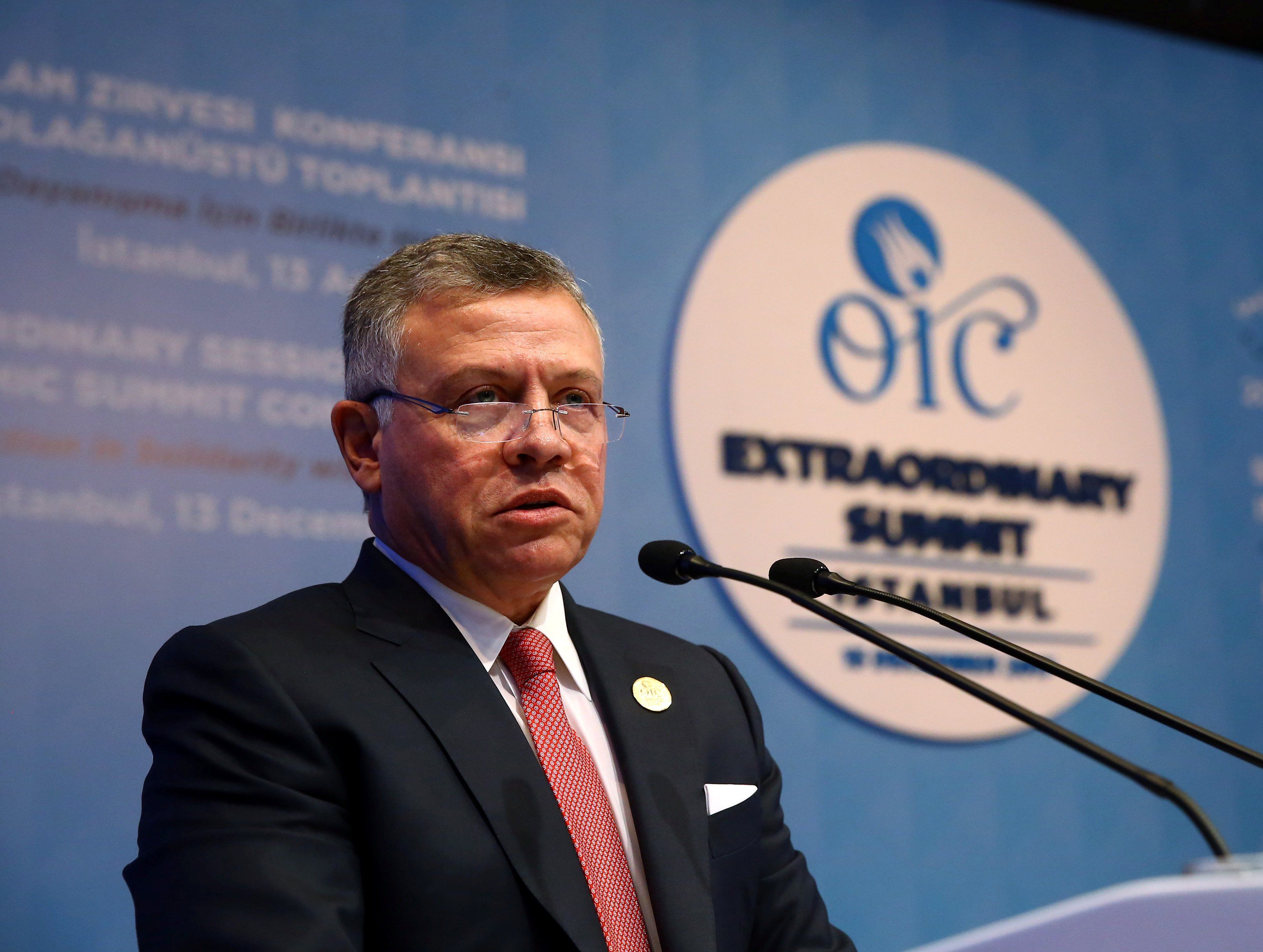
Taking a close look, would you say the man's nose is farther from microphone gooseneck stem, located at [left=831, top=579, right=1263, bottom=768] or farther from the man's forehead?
microphone gooseneck stem, located at [left=831, top=579, right=1263, bottom=768]

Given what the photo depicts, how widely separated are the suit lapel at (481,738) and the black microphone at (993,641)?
1.34 ft

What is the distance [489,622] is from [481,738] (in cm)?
22

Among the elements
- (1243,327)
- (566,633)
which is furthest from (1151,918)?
(1243,327)

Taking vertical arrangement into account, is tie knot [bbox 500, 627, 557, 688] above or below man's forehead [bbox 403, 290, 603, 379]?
below

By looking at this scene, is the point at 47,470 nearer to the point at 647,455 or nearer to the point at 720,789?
the point at 647,455

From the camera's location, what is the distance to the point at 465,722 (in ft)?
5.99

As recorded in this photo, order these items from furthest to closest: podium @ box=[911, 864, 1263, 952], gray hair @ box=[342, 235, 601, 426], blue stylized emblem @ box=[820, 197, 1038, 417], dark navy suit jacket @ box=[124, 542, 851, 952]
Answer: blue stylized emblem @ box=[820, 197, 1038, 417], gray hair @ box=[342, 235, 601, 426], dark navy suit jacket @ box=[124, 542, 851, 952], podium @ box=[911, 864, 1263, 952]

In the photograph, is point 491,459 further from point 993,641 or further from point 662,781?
point 993,641

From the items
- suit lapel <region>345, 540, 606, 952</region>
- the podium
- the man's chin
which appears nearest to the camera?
the podium

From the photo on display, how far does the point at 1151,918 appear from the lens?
4.87 feet

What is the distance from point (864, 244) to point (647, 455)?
3.06ft

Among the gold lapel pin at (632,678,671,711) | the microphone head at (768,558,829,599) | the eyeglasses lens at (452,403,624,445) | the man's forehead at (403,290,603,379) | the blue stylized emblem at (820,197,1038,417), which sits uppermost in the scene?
the blue stylized emblem at (820,197,1038,417)

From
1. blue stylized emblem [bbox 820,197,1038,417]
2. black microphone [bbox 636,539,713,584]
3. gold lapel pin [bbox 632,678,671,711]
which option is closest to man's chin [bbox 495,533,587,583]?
black microphone [bbox 636,539,713,584]

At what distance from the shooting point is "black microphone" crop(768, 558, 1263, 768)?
163 cm
